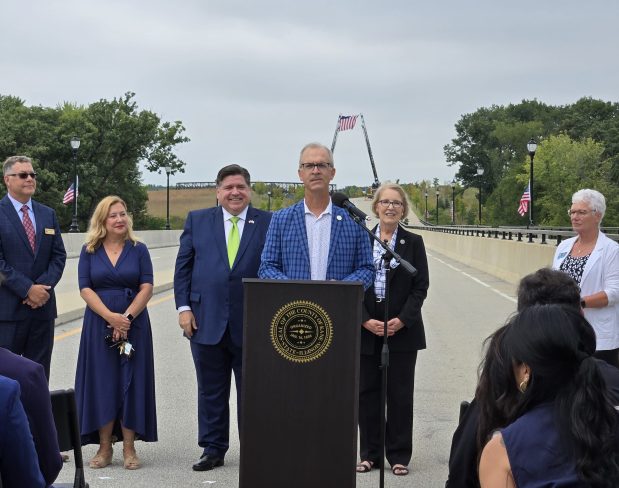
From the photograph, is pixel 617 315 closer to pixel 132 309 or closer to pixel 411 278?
pixel 411 278

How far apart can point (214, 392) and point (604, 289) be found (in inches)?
114

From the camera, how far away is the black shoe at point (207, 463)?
6777mm

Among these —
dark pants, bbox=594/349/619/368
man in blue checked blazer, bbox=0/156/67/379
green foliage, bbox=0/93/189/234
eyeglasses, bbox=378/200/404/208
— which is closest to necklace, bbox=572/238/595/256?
dark pants, bbox=594/349/619/368

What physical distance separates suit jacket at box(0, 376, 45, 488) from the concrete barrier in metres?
12.7

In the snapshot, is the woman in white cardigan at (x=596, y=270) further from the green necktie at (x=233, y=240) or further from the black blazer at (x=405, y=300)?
the green necktie at (x=233, y=240)

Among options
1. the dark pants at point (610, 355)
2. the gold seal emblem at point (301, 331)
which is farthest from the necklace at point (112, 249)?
the dark pants at point (610, 355)

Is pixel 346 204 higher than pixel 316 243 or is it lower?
higher

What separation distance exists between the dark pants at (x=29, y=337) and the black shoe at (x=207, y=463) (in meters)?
1.59

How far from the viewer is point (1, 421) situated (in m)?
2.83

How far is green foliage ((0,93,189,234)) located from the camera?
76.5 m

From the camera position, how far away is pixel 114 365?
23.1ft

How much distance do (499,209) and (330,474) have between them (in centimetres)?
13024

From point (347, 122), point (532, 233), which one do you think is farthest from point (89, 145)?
point (532, 233)

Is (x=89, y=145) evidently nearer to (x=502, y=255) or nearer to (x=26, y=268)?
(x=502, y=255)
